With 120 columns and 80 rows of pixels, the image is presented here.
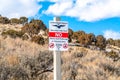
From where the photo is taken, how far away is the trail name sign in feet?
23.0

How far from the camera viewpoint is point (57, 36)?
7.01 meters

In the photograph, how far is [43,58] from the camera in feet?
41.1

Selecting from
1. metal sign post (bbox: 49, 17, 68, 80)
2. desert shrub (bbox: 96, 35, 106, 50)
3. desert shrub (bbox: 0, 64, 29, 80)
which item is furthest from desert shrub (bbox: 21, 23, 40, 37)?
metal sign post (bbox: 49, 17, 68, 80)

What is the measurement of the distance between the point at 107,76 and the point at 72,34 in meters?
26.2

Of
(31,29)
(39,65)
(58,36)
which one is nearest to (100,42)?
(31,29)

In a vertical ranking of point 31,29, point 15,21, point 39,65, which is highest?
point 15,21

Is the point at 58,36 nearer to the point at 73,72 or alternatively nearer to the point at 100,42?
the point at 73,72

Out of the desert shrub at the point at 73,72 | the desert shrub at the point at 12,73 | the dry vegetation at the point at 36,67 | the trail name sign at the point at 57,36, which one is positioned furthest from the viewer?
the desert shrub at the point at 73,72

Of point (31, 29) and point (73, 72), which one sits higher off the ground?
point (31, 29)

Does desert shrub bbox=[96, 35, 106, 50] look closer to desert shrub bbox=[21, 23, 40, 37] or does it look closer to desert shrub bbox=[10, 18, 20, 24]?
desert shrub bbox=[21, 23, 40, 37]

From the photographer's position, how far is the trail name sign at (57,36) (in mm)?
7008


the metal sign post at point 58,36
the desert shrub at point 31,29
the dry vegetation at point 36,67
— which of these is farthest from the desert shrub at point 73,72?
the desert shrub at point 31,29

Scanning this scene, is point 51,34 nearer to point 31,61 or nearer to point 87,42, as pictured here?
point 31,61

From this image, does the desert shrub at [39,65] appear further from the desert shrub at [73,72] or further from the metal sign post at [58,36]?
the metal sign post at [58,36]
